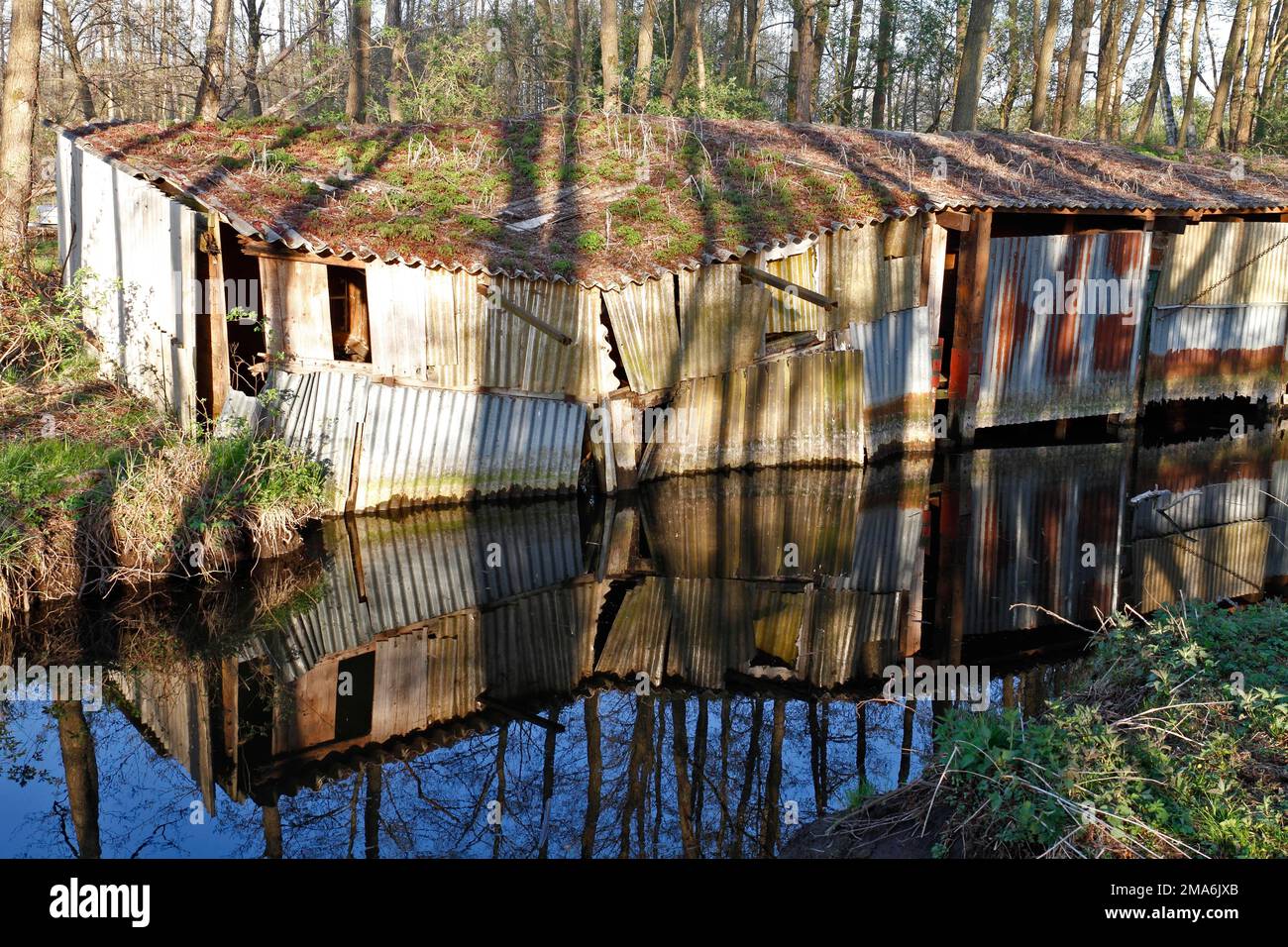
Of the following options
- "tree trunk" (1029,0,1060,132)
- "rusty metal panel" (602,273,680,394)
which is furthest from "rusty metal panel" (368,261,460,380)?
"tree trunk" (1029,0,1060,132)

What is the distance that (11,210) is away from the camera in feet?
51.5

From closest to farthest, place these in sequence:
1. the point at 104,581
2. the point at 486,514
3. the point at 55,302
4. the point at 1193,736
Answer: the point at 1193,736 → the point at 104,581 → the point at 486,514 → the point at 55,302

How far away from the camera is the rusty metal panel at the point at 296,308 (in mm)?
12141

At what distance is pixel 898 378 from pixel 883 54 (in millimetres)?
17460

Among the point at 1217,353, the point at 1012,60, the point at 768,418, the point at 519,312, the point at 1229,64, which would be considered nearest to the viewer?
the point at 519,312

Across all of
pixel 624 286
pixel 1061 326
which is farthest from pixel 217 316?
pixel 1061 326

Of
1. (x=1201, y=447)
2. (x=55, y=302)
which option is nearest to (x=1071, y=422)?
(x=1201, y=447)

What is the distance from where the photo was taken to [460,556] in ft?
38.7

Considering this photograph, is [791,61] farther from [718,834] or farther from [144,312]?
[718,834]

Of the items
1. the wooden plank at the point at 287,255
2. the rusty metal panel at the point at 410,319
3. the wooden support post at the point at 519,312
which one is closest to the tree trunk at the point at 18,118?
the wooden plank at the point at 287,255

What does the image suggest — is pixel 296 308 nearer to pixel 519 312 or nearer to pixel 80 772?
pixel 519 312

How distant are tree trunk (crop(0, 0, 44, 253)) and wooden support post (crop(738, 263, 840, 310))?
410 inches

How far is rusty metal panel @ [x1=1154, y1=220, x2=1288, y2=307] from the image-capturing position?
1831 cm
